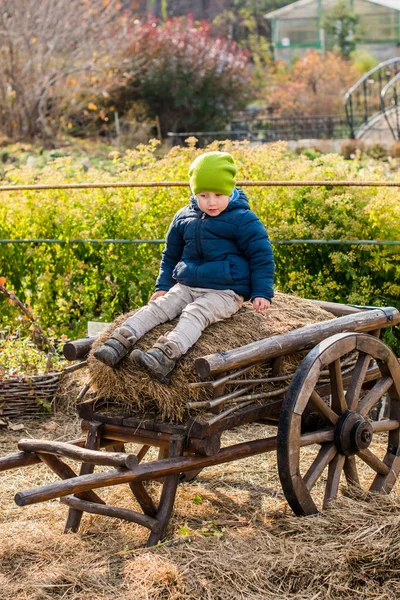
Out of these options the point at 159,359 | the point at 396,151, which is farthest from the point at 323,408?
the point at 396,151

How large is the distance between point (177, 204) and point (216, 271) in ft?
8.88

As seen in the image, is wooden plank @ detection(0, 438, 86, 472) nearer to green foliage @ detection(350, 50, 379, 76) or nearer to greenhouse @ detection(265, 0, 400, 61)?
green foliage @ detection(350, 50, 379, 76)

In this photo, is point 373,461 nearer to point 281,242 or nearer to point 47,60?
point 281,242

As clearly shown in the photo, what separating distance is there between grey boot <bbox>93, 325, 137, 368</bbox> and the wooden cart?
0.27 m

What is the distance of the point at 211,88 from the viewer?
2072cm

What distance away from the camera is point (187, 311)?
3787 mm

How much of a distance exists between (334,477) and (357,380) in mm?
461

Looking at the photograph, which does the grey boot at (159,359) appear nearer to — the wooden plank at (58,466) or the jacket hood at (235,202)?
the wooden plank at (58,466)

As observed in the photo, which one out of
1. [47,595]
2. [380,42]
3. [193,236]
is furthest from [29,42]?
[380,42]

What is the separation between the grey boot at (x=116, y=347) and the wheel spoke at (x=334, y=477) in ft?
3.51

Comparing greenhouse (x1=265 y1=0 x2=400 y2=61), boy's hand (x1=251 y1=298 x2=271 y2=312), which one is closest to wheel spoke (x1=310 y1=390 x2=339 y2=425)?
boy's hand (x1=251 y1=298 x2=271 y2=312)

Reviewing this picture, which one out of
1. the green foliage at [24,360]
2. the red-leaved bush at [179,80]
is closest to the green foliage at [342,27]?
the red-leaved bush at [179,80]

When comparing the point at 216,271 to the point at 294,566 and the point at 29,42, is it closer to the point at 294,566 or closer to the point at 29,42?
the point at 294,566

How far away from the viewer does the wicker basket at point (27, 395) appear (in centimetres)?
565
